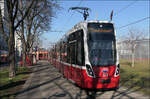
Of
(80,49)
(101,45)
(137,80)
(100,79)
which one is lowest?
(137,80)

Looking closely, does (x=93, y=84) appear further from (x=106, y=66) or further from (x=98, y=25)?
Result: (x=98, y=25)

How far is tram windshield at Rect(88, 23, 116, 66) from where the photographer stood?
9.29 meters

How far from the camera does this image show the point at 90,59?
30.2ft

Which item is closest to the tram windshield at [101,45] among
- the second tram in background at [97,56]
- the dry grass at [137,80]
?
the second tram in background at [97,56]

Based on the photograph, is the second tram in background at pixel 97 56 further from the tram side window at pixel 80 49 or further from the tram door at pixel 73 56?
the tram door at pixel 73 56

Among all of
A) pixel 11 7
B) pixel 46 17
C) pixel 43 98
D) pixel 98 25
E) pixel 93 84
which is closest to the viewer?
pixel 43 98

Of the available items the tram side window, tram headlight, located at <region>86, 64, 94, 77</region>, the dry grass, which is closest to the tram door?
the tram side window

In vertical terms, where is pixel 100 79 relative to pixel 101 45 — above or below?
below

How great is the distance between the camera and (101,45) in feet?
31.0

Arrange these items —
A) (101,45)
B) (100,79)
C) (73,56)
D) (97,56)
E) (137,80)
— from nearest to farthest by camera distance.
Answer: (100,79)
(97,56)
(101,45)
(73,56)
(137,80)

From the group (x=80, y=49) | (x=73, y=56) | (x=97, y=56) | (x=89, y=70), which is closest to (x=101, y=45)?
(x=97, y=56)

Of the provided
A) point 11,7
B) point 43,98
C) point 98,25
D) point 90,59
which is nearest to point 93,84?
point 90,59

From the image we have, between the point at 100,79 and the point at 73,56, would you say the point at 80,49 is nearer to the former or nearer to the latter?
the point at 73,56

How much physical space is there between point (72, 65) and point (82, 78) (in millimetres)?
2043
